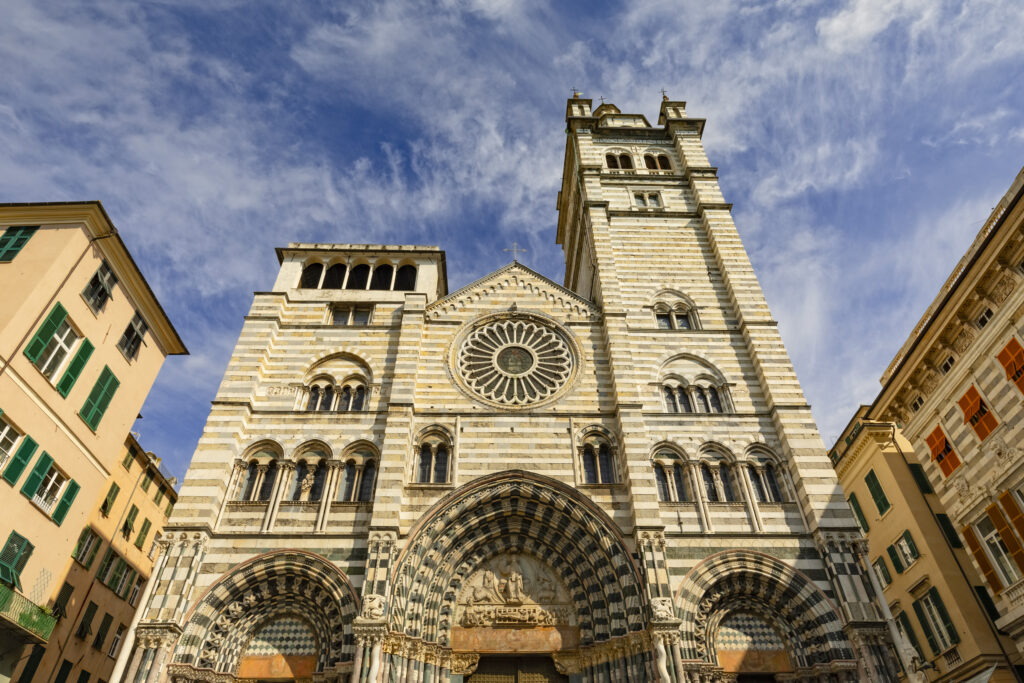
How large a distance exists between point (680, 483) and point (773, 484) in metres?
2.53

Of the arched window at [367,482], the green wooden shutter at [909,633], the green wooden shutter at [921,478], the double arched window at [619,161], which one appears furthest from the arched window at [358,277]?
the green wooden shutter at [909,633]

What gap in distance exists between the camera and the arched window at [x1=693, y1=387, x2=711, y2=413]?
19188 millimetres

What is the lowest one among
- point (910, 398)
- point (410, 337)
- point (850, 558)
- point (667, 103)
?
point (850, 558)

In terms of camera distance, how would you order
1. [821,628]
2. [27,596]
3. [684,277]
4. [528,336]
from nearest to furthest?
[27,596] < [821,628] < [528,336] < [684,277]

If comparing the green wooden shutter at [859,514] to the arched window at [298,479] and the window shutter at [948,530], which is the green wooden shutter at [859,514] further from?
the arched window at [298,479]

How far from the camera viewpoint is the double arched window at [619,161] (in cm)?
2789

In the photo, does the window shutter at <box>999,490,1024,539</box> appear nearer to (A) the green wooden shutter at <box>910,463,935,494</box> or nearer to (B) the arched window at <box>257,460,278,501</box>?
(A) the green wooden shutter at <box>910,463,935,494</box>

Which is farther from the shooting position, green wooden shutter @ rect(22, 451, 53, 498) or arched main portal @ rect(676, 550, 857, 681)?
arched main portal @ rect(676, 550, 857, 681)

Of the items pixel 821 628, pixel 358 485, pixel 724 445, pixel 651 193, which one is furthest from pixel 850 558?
pixel 651 193

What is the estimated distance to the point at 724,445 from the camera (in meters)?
18.0

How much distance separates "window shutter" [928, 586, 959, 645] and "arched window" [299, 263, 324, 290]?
70.1ft

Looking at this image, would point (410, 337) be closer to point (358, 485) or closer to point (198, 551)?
point (358, 485)

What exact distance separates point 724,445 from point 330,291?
44.1ft

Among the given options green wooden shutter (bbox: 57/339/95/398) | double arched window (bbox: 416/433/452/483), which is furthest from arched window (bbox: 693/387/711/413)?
green wooden shutter (bbox: 57/339/95/398)
